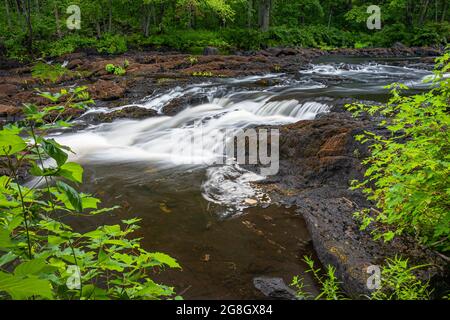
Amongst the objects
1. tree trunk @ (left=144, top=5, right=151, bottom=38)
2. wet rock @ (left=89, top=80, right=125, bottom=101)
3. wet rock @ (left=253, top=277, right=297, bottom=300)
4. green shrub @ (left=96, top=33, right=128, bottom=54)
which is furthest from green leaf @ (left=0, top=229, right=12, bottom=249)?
tree trunk @ (left=144, top=5, right=151, bottom=38)

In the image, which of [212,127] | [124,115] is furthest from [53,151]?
[124,115]

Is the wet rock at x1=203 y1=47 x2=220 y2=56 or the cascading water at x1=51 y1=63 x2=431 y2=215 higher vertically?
the wet rock at x1=203 y1=47 x2=220 y2=56

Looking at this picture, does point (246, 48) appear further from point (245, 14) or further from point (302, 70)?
point (245, 14)

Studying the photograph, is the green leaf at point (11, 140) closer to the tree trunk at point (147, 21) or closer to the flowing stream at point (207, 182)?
the flowing stream at point (207, 182)

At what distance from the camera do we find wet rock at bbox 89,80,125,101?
41.5 ft

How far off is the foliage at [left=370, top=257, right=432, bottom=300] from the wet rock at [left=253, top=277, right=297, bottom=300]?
87 cm

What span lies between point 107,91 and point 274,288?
1114 centimetres

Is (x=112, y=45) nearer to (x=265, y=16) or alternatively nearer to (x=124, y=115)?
(x=265, y=16)

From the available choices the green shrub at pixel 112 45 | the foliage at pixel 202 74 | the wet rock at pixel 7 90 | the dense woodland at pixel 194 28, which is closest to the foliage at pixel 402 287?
the foliage at pixel 202 74

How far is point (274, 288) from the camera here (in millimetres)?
3730

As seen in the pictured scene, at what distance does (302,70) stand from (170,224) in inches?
540

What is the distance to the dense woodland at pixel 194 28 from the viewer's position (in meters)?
23.8

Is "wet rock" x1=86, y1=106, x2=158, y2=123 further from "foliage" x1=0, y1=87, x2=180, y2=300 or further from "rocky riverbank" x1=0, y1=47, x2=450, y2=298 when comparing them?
"foliage" x1=0, y1=87, x2=180, y2=300
